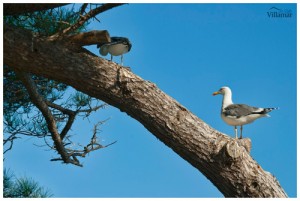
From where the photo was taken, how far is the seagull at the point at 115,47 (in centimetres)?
337

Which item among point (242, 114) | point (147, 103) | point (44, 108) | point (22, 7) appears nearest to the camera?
point (147, 103)

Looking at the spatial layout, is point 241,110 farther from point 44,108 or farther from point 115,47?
point 44,108

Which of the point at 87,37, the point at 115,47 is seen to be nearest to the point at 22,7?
the point at 87,37

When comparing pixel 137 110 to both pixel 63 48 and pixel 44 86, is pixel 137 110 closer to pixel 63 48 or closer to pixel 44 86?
pixel 63 48

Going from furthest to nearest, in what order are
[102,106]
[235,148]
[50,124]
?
[102,106], [50,124], [235,148]

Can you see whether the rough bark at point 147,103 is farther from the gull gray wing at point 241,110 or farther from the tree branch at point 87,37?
the gull gray wing at point 241,110

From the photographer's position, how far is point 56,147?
3.68 meters

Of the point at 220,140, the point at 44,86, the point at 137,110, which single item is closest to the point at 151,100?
the point at 137,110

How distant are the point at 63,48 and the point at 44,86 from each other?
147 cm

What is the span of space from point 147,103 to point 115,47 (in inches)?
33.3

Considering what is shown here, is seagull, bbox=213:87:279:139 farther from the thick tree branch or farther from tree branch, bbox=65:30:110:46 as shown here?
the thick tree branch

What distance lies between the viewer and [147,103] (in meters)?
2.68

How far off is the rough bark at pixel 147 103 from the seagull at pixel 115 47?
65 cm

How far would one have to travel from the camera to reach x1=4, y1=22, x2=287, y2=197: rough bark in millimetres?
2650
